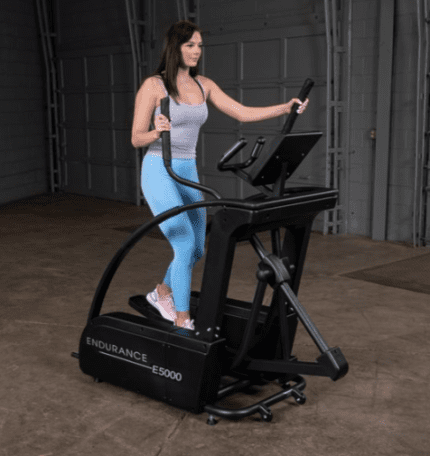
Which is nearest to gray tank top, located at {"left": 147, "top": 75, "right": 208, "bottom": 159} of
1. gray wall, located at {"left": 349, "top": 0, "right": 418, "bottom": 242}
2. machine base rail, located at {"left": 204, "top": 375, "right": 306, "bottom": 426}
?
machine base rail, located at {"left": 204, "top": 375, "right": 306, "bottom": 426}

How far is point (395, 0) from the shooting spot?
256 inches

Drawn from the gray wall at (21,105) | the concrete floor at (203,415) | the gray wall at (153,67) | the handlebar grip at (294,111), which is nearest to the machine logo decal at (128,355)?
the concrete floor at (203,415)

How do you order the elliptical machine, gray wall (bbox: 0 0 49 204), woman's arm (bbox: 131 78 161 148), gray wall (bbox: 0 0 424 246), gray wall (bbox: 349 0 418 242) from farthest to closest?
gray wall (bbox: 0 0 49 204)
gray wall (bbox: 0 0 424 246)
gray wall (bbox: 349 0 418 242)
woman's arm (bbox: 131 78 161 148)
the elliptical machine

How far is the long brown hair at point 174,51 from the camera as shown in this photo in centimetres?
313

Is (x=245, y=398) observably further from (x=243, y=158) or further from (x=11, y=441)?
(x=243, y=158)

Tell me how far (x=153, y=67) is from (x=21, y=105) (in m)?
2.55

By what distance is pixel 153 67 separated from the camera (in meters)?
9.06

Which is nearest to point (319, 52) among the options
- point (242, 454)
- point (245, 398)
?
point (245, 398)

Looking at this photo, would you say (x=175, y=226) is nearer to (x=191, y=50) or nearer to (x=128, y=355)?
(x=128, y=355)

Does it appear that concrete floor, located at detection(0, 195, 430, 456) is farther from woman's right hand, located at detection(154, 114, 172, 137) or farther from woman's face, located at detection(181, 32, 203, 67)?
woman's face, located at detection(181, 32, 203, 67)

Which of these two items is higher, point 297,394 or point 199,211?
point 199,211

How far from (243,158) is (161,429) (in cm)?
551

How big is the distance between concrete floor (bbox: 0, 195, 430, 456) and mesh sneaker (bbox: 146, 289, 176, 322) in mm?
447

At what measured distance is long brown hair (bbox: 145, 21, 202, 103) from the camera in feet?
10.3
